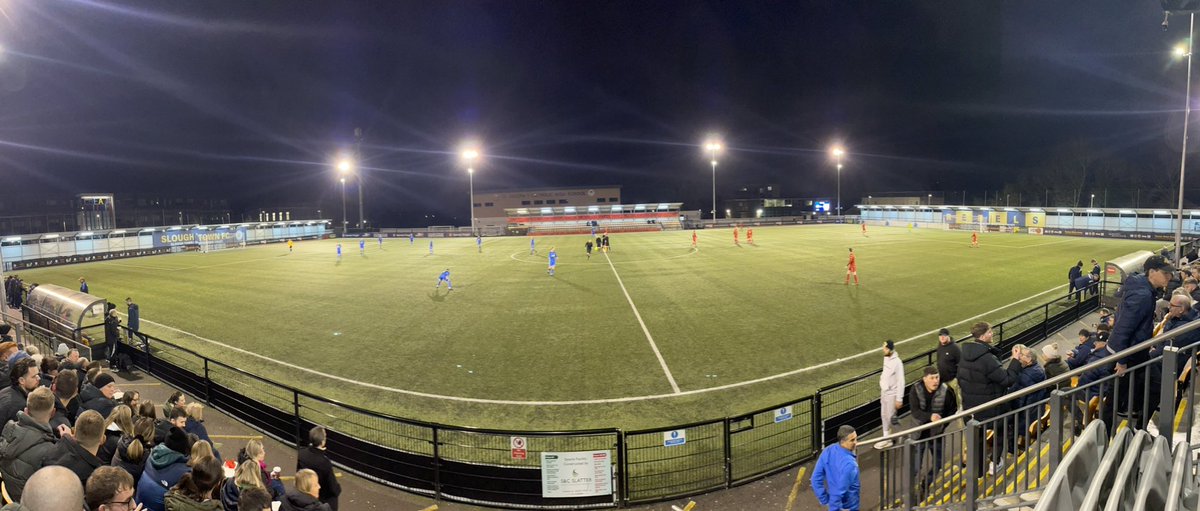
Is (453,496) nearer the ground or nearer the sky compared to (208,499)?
nearer the ground

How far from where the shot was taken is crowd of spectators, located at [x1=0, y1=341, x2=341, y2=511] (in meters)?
3.79

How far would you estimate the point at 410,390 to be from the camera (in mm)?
12500

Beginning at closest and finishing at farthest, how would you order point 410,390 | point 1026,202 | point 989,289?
point 410,390
point 989,289
point 1026,202

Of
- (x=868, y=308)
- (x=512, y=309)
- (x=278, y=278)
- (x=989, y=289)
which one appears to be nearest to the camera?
(x=868, y=308)

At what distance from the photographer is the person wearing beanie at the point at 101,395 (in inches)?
269

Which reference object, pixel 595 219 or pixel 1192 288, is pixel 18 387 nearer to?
pixel 1192 288

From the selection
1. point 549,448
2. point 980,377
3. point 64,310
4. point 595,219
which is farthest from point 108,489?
point 595,219

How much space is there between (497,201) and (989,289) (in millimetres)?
101547

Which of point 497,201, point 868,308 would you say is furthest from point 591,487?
point 497,201

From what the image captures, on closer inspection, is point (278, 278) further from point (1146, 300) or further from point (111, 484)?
point (1146, 300)

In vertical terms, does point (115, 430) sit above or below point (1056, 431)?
below

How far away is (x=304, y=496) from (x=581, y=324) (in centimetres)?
1396

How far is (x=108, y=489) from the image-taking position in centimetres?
380

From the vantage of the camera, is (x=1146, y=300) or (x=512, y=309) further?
(x=512, y=309)
